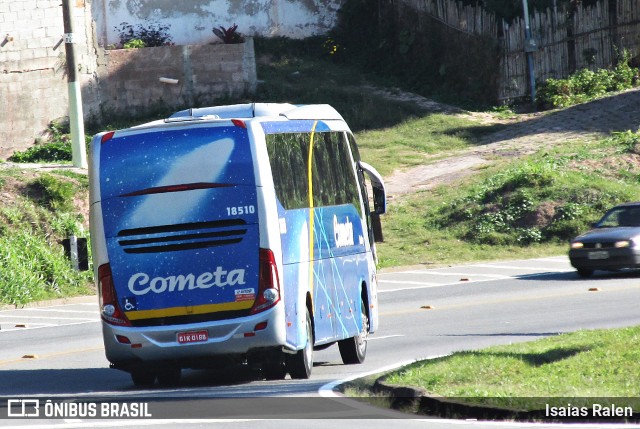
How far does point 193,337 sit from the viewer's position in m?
15.0

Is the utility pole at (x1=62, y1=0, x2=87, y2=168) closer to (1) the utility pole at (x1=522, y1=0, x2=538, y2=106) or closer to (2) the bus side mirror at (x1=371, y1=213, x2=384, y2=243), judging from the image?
(2) the bus side mirror at (x1=371, y1=213, x2=384, y2=243)

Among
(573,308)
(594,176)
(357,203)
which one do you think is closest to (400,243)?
(594,176)

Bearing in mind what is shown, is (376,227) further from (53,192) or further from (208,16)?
(208,16)

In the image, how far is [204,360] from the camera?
1518 cm

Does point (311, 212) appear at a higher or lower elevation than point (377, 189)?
higher

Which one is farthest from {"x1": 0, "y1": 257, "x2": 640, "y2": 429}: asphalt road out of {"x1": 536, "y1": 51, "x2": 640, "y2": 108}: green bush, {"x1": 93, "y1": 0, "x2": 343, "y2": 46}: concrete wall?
{"x1": 93, "y1": 0, "x2": 343, "y2": 46}: concrete wall

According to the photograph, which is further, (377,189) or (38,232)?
(38,232)

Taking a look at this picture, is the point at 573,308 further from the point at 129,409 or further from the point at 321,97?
the point at 321,97

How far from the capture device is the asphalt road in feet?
42.0

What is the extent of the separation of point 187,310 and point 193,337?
32cm

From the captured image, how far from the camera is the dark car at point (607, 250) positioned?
87.7ft

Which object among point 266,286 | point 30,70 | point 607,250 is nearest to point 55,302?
point 30,70

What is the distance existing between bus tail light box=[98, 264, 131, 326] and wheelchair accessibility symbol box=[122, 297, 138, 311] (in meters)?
0.08

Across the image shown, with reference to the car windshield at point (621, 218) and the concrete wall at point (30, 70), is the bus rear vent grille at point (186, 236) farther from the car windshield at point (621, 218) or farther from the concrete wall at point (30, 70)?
the concrete wall at point (30, 70)
